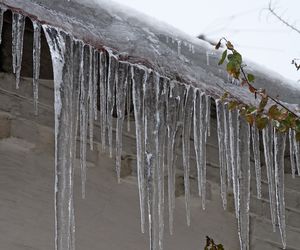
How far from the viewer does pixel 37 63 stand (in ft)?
8.27

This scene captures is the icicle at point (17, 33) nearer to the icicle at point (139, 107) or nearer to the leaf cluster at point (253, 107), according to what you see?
the icicle at point (139, 107)

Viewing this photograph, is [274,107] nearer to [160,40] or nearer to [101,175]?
[160,40]

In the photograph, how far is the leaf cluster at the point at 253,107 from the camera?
2.66 m

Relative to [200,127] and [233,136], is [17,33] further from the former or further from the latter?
[233,136]

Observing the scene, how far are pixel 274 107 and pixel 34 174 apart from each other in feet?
3.32

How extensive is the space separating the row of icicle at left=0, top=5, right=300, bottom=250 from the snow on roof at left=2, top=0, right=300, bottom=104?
46 millimetres

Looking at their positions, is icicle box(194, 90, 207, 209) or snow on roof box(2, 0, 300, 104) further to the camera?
icicle box(194, 90, 207, 209)

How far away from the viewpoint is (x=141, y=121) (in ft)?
8.96

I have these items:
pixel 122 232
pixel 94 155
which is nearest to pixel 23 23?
pixel 94 155

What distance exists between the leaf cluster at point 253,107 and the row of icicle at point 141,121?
0.35 ft

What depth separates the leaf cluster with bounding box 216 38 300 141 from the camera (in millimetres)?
2663

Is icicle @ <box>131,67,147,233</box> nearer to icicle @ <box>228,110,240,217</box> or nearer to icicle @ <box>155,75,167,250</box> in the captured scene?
icicle @ <box>155,75,167,250</box>

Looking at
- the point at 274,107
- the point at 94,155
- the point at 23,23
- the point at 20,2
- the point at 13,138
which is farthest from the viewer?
the point at 94,155

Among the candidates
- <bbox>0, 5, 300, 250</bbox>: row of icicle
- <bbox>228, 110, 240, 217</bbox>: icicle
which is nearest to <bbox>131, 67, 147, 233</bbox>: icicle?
<bbox>0, 5, 300, 250</bbox>: row of icicle
